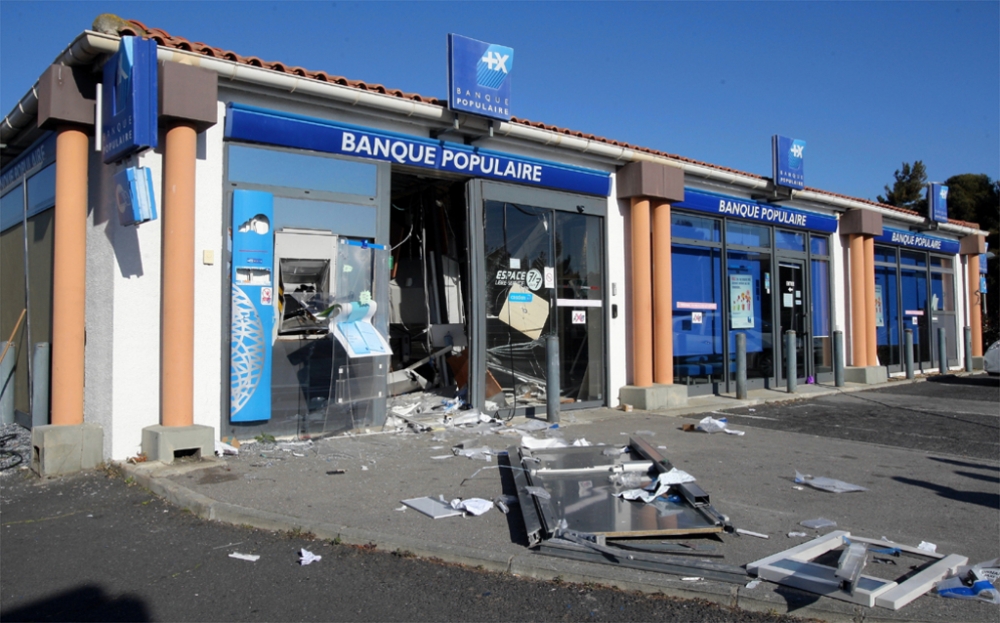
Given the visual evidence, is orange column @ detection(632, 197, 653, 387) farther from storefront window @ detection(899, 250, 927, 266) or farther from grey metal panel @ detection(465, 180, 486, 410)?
storefront window @ detection(899, 250, 927, 266)

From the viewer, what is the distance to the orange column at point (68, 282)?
6.62m

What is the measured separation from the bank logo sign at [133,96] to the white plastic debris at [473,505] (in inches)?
152

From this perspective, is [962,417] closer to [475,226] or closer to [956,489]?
[956,489]

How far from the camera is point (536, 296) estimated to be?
9.78 m

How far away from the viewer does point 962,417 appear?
9.78 metres

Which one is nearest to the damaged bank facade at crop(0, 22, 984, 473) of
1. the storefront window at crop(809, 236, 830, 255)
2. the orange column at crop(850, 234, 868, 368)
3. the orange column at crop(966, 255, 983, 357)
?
the storefront window at crop(809, 236, 830, 255)

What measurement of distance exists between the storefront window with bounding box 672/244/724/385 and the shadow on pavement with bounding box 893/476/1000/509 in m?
5.73

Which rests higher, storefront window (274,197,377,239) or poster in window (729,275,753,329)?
storefront window (274,197,377,239)

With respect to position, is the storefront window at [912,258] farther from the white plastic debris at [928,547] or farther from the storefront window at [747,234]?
the white plastic debris at [928,547]

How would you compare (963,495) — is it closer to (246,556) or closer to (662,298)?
(246,556)

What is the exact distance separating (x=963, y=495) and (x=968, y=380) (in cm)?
1164

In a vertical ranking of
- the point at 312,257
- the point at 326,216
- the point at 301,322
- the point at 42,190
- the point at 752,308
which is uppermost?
the point at 42,190

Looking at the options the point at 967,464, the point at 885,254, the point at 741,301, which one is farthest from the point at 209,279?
the point at 885,254

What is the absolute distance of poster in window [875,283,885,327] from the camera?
16.1 m
